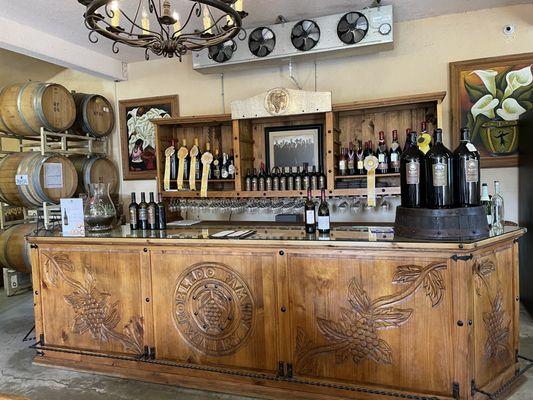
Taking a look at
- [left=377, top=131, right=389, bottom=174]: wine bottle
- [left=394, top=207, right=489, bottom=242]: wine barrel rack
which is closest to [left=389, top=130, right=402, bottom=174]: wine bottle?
[left=377, top=131, right=389, bottom=174]: wine bottle

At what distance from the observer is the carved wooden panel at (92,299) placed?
9.00 ft

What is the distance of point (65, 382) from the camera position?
107 inches

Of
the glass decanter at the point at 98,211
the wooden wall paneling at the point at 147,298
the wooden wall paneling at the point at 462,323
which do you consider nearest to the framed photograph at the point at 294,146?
the glass decanter at the point at 98,211

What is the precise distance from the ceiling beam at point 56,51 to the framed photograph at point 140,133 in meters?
0.43

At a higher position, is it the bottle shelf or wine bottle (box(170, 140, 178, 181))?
wine bottle (box(170, 140, 178, 181))

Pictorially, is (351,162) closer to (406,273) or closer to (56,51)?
(406,273)

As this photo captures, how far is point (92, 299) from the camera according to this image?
112 inches

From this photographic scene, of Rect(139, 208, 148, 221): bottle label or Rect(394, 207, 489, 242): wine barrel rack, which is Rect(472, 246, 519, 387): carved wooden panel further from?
Rect(139, 208, 148, 221): bottle label

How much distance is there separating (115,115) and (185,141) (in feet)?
4.41

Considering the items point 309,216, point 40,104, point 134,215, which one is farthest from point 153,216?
point 40,104

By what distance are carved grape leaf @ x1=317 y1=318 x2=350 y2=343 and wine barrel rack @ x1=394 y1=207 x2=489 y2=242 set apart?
0.66 m

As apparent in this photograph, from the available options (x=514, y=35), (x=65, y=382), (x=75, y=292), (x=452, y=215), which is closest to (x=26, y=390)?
(x=65, y=382)

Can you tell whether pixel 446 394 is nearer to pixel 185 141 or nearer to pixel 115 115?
pixel 185 141

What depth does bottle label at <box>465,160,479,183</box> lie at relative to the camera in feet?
7.24
